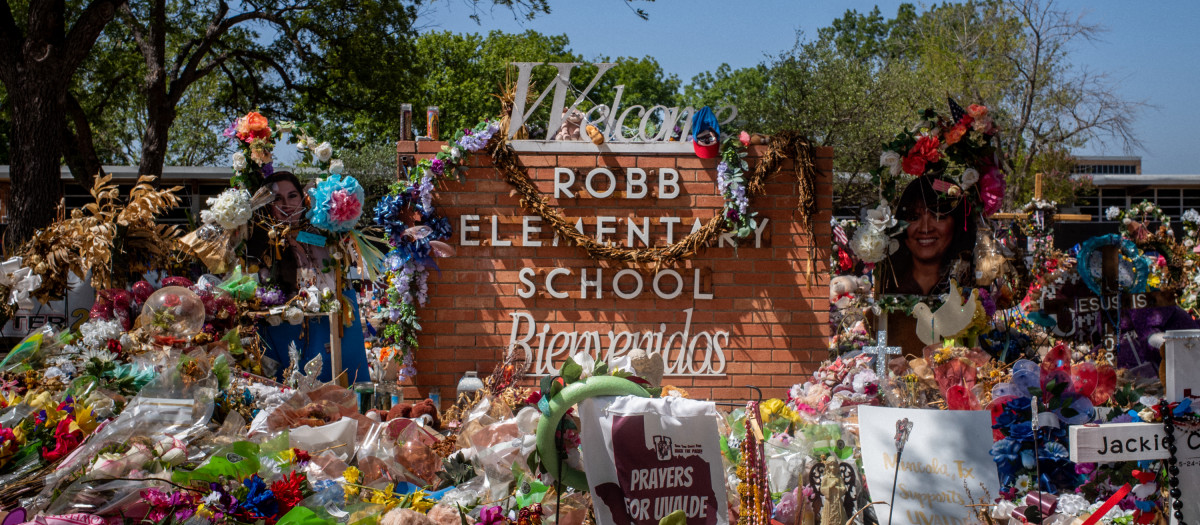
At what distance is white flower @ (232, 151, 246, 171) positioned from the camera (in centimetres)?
615

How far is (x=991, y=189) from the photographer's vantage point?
6.81 m

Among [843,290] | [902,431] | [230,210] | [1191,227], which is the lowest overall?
[902,431]

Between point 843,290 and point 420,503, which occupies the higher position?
point 843,290

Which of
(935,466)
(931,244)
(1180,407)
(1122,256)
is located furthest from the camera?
(1122,256)

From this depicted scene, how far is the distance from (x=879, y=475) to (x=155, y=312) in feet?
13.1

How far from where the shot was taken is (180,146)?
29453 mm

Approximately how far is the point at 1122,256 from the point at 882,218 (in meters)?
2.98

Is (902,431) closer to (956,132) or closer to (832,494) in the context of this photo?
(832,494)

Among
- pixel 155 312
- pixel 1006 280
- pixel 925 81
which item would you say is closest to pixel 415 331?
pixel 155 312

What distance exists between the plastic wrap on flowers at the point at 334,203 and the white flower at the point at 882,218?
3.94 metres

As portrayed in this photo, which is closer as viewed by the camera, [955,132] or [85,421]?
[85,421]

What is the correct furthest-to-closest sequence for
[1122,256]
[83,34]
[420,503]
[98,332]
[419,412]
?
[83,34], [1122,256], [419,412], [98,332], [420,503]

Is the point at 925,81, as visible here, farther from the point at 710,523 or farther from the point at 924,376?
the point at 710,523

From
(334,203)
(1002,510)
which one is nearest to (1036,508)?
(1002,510)
